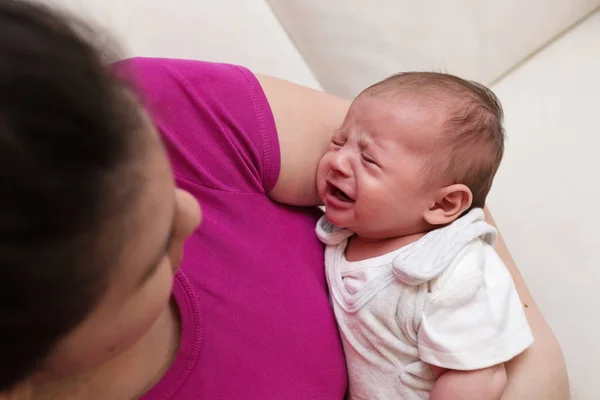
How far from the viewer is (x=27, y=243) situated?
12.4 inches

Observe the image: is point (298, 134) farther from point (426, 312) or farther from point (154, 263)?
point (154, 263)

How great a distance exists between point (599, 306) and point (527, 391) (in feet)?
1.09

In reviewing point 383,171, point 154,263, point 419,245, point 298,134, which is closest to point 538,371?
point 419,245

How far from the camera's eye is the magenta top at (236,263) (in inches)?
24.7

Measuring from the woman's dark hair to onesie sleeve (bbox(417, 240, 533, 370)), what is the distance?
18.3 inches

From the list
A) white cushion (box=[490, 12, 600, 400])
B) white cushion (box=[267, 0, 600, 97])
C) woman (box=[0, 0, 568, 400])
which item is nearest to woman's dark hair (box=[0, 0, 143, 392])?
woman (box=[0, 0, 568, 400])

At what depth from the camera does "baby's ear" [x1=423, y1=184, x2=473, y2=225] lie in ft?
2.65

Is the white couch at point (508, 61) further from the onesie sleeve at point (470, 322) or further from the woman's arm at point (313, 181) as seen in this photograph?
the onesie sleeve at point (470, 322)

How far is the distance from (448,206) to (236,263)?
33cm

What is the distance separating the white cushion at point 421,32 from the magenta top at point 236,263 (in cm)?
58

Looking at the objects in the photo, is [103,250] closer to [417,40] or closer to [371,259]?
[371,259]

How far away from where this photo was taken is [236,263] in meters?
0.70

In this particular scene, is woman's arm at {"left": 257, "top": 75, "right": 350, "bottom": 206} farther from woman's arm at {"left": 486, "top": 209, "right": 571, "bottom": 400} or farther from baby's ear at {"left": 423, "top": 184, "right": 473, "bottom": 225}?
woman's arm at {"left": 486, "top": 209, "right": 571, "bottom": 400}

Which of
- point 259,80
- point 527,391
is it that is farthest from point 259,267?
point 527,391
